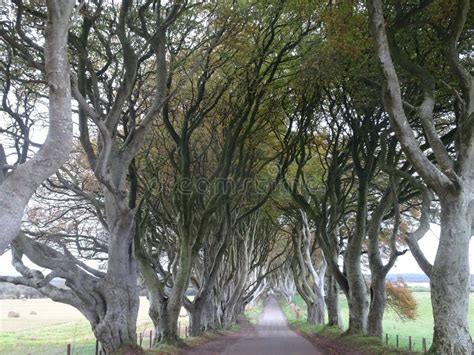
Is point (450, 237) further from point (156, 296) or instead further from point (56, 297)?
point (156, 296)

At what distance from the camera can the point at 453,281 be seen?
897 centimetres

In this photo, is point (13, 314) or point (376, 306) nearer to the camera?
point (376, 306)

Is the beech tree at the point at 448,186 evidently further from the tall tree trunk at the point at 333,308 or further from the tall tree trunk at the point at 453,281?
the tall tree trunk at the point at 333,308

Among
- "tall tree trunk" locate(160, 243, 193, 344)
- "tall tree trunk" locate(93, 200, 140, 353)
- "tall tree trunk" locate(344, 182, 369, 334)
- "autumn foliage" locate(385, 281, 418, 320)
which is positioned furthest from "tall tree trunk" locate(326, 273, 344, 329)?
"tall tree trunk" locate(93, 200, 140, 353)

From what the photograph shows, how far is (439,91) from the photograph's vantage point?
1388cm

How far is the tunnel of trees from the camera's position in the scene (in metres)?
9.05

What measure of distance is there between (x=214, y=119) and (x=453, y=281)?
10.8 meters

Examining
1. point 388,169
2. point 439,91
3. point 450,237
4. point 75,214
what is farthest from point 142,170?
point 450,237

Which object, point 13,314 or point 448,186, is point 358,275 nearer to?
point 448,186

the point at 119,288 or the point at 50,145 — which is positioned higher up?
the point at 50,145

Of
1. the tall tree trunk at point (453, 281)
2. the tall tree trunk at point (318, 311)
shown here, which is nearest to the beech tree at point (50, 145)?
the tall tree trunk at point (453, 281)

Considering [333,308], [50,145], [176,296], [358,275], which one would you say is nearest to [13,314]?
[333,308]

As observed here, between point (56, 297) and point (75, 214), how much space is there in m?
9.69

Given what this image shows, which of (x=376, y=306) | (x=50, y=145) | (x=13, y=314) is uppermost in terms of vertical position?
(x=50, y=145)
